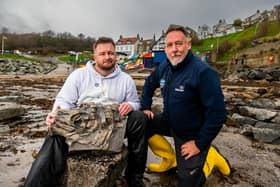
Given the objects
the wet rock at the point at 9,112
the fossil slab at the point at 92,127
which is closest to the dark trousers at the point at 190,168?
the fossil slab at the point at 92,127

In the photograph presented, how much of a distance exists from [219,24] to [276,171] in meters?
116

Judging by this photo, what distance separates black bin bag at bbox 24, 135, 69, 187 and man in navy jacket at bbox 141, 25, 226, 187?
1.30m

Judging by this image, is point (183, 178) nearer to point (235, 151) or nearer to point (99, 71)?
point (99, 71)

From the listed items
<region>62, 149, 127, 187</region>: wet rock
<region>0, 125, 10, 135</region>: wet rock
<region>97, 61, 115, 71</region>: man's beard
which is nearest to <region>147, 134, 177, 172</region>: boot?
<region>62, 149, 127, 187</region>: wet rock

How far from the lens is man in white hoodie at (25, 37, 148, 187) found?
2.69 metres

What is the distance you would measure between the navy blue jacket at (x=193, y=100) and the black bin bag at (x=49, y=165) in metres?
1.30

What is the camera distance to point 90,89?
9.26ft

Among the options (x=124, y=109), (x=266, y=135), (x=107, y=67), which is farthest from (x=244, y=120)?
(x=107, y=67)

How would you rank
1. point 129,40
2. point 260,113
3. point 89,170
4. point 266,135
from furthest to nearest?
point 129,40 < point 260,113 < point 266,135 < point 89,170

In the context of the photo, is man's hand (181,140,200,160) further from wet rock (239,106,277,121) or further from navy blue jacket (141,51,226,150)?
wet rock (239,106,277,121)

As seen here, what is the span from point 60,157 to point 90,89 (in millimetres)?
892

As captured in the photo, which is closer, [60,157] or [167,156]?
[60,157]

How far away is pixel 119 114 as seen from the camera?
2.64m

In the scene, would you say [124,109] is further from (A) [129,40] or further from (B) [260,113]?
(A) [129,40]
